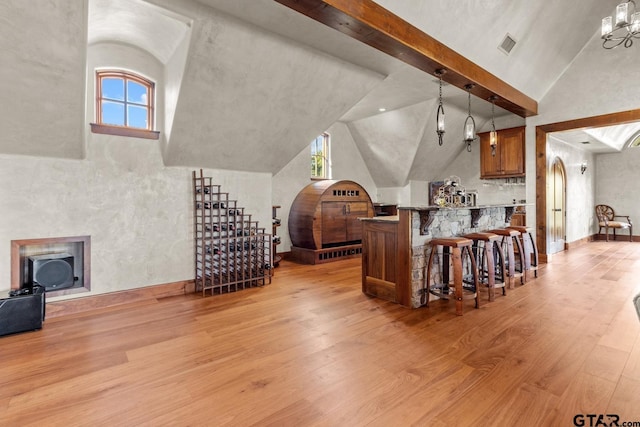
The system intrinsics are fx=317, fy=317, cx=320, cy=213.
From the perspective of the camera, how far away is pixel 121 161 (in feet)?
11.5

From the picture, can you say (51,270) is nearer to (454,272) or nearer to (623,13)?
(454,272)

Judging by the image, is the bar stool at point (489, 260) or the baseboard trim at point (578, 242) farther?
the baseboard trim at point (578, 242)

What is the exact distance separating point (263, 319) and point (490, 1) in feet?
13.4

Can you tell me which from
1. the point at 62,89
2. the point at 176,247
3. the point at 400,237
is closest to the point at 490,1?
the point at 400,237

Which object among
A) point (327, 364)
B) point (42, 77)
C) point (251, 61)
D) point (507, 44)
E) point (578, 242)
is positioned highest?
point (507, 44)

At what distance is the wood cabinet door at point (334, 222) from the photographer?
5.65m

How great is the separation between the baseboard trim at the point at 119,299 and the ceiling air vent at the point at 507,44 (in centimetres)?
508

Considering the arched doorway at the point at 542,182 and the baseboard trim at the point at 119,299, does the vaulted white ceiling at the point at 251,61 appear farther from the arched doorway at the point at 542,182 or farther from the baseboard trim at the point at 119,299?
the baseboard trim at the point at 119,299

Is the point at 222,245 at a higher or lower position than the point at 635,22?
lower

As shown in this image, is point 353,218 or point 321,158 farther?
point 321,158

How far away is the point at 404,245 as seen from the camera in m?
3.30

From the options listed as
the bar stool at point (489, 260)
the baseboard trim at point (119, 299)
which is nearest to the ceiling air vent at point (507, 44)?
the bar stool at point (489, 260)

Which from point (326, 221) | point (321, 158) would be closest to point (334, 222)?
point (326, 221)

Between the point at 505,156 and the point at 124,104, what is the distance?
21.7ft
